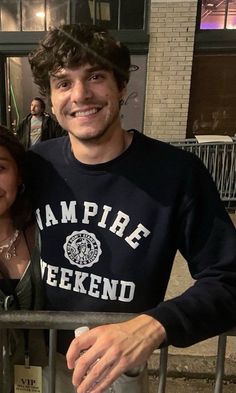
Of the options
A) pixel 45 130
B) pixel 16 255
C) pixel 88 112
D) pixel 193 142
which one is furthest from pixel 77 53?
pixel 193 142

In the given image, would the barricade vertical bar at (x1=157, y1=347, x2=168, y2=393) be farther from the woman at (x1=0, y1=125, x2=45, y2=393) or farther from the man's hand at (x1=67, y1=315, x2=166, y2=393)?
the woman at (x1=0, y1=125, x2=45, y2=393)

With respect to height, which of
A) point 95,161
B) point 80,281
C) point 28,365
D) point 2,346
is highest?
point 95,161

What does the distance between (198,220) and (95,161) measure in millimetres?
410

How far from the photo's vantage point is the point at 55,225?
151 cm

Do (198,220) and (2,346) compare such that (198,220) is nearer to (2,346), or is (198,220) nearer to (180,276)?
(2,346)

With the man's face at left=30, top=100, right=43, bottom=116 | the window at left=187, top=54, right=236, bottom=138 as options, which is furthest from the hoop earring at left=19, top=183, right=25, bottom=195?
the window at left=187, top=54, right=236, bottom=138

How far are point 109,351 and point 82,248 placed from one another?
0.49m

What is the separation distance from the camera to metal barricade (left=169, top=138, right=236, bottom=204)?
5.91 metres

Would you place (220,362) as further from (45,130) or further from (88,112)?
(45,130)

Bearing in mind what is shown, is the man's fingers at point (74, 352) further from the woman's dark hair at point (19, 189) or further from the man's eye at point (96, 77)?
the man's eye at point (96, 77)

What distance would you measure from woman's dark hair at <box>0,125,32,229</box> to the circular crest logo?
230mm

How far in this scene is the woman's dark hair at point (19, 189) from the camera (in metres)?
1.59

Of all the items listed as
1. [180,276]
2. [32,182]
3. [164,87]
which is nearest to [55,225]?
[32,182]

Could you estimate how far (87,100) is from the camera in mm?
1422
